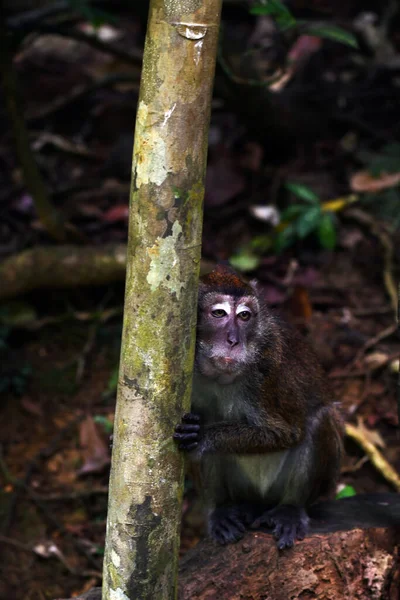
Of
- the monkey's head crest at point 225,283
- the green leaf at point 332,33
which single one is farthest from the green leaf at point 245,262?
the monkey's head crest at point 225,283

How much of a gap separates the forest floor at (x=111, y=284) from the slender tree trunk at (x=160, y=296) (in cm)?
293

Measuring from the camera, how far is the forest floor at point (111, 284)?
6695 millimetres

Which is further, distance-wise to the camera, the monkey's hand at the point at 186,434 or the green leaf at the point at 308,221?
the green leaf at the point at 308,221

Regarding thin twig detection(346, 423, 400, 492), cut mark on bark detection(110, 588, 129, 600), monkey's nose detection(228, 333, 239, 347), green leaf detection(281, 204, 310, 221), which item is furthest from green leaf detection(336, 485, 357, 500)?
green leaf detection(281, 204, 310, 221)

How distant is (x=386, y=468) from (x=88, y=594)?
3.07 metres

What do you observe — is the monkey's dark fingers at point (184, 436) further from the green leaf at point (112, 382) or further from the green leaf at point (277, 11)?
the green leaf at point (112, 382)

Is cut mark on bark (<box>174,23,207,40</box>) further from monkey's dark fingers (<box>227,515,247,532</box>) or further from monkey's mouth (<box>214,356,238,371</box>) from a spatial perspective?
monkey's dark fingers (<box>227,515,247,532</box>)

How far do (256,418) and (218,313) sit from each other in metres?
0.69

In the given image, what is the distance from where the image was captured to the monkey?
14.6ft

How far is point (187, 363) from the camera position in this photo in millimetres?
3291

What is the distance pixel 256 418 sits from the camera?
182 inches

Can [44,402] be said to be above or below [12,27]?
below

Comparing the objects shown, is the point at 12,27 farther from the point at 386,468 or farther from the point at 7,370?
the point at 386,468

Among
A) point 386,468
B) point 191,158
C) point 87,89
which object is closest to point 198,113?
point 191,158
